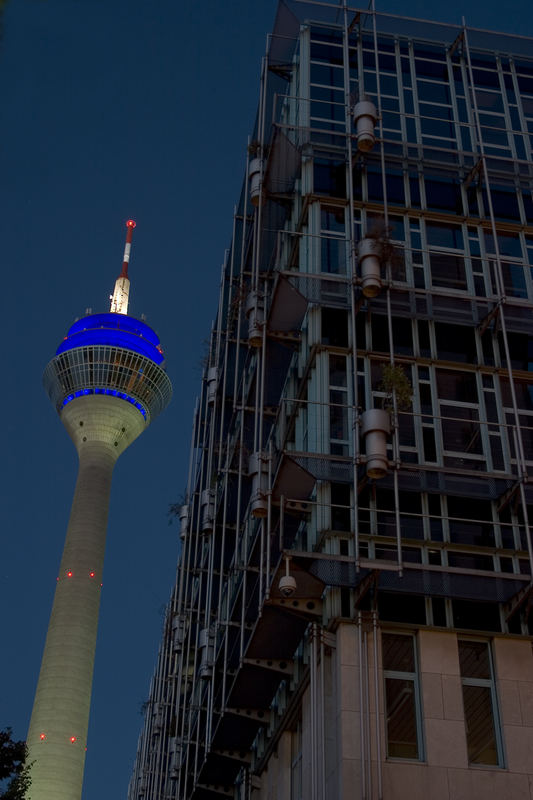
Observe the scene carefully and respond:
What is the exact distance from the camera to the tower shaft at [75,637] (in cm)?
8394

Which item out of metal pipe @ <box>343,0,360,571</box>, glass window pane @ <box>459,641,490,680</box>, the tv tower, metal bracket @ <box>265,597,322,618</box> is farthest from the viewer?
the tv tower

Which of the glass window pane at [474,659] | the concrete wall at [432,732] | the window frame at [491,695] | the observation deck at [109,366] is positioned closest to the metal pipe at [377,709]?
the concrete wall at [432,732]

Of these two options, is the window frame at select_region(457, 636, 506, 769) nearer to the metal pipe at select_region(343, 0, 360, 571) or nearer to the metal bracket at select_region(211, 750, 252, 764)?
the metal pipe at select_region(343, 0, 360, 571)

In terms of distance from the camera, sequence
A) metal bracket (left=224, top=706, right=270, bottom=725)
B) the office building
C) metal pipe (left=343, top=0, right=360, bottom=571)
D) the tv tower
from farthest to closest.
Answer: the tv tower → metal bracket (left=224, top=706, right=270, bottom=725) → metal pipe (left=343, top=0, right=360, bottom=571) → the office building

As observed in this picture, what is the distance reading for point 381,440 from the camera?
24.7 meters

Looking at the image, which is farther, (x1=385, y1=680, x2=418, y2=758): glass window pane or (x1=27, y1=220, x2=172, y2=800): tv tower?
(x1=27, y1=220, x2=172, y2=800): tv tower

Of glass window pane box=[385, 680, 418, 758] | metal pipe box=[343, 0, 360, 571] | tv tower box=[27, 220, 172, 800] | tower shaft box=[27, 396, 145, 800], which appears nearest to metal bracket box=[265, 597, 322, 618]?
metal pipe box=[343, 0, 360, 571]

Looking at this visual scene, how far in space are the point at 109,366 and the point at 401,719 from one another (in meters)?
92.6

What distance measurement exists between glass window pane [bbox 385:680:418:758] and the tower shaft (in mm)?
69286

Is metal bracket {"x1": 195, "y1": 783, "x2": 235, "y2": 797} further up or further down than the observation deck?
further down

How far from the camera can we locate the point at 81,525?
314 feet

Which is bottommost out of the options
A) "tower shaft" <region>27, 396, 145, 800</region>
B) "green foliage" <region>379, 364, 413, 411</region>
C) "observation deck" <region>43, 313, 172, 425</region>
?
"green foliage" <region>379, 364, 413, 411</region>

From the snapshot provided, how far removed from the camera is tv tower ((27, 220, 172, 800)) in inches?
3344

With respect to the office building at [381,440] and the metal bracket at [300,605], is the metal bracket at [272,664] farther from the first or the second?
the metal bracket at [300,605]
